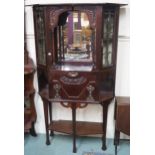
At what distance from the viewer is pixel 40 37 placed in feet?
8.34

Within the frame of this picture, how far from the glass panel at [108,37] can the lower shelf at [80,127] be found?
739 mm

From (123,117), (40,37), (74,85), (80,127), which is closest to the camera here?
(123,117)

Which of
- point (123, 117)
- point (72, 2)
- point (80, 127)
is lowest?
point (80, 127)

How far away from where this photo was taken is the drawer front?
94.7 inches

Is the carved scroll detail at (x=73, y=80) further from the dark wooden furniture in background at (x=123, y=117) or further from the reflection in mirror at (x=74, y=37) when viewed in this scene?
the dark wooden furniture in background at (x=123, y=117)

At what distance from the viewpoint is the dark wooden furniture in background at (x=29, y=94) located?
8.78 feet

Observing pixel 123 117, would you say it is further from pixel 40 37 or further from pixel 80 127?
pixel 40 37

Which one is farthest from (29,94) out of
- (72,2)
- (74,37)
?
(72,2)

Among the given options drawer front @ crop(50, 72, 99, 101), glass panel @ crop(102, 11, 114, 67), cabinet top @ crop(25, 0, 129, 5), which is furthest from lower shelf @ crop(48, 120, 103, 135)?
cabinet top @ crop(25, 0, 129, 5)

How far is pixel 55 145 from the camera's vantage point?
2.74m

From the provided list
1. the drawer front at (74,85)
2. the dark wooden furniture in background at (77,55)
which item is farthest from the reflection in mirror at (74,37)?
A: the drawer front at (74,85)

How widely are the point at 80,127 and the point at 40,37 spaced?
110cm
